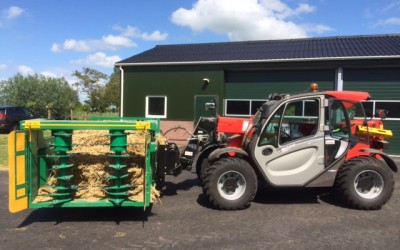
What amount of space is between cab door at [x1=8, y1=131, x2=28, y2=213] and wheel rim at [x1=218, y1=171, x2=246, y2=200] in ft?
9.62

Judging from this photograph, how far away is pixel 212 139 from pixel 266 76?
900cm

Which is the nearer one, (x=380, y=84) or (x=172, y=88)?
(x=380, y=84)

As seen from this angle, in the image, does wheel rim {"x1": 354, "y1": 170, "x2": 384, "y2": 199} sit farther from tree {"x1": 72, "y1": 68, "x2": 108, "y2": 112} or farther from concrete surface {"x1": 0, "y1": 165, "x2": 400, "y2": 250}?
tree {"x1": 72, "y1": 68, "x2": 108, "y2": 112}

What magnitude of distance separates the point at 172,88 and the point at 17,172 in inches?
478

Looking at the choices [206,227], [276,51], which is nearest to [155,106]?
[276,51]

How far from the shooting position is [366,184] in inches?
245

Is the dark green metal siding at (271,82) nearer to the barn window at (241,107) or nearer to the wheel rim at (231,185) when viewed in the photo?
the barn window at (241,107)

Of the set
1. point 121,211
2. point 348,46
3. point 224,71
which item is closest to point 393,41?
point 348,46

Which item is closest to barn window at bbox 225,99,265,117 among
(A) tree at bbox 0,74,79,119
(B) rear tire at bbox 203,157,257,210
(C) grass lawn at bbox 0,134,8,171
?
(C) grass lawn at bbox 0,134,8,171

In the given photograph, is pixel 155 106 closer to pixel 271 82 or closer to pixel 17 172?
pixel 271 82

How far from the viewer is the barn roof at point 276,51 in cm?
1446

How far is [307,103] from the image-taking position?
6.20 meters

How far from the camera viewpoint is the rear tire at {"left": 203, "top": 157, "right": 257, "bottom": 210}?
6.00m

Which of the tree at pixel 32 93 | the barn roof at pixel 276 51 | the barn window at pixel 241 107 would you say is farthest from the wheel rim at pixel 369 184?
the tree at pixel 32 93
